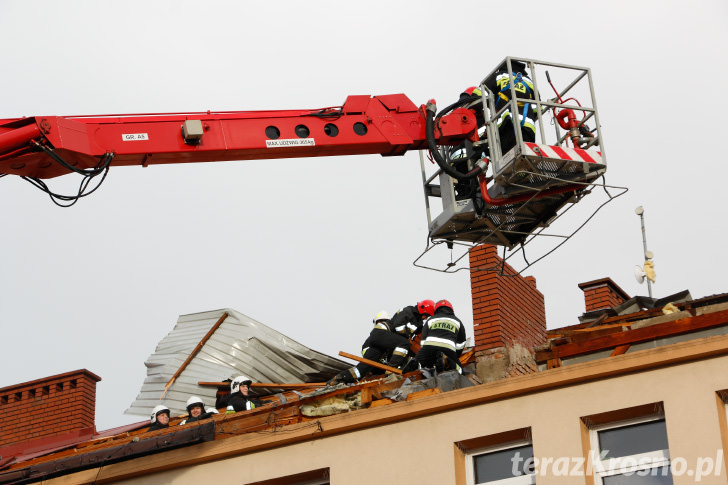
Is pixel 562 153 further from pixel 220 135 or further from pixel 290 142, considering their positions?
pixel 220 135

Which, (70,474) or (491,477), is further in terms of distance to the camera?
(70,474)

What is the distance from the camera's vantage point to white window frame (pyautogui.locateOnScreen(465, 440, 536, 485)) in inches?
502

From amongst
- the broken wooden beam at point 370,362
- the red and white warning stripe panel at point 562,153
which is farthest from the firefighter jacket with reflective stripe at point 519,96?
the broken wooden beam at point 370,362

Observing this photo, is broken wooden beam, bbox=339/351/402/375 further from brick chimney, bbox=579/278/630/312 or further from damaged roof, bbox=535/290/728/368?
brick chimney, bbox=579/278/630/312

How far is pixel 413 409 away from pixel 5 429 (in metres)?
9.15

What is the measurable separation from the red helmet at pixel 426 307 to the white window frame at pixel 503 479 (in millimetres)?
4999

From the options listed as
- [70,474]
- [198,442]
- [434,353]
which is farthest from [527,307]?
[70,474]

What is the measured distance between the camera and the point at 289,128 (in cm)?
1411

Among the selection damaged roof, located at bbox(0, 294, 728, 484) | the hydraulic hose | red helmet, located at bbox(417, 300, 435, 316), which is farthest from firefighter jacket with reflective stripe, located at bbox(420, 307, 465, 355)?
the hydraulic hose

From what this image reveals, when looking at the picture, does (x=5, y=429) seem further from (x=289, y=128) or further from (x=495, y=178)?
(x=495, y=178)

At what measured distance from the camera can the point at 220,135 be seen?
45.5ft

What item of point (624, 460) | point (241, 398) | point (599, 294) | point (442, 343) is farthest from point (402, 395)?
point (599, 294)

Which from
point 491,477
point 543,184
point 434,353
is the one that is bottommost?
point 491,477

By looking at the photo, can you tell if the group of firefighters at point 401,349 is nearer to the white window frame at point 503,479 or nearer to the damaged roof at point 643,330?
the damaged roof at point 643,330
